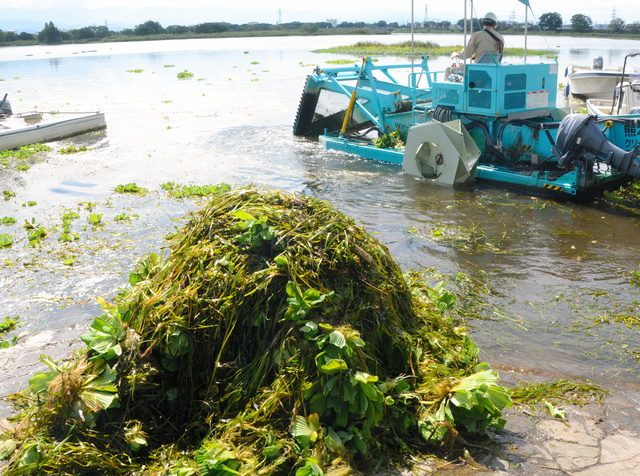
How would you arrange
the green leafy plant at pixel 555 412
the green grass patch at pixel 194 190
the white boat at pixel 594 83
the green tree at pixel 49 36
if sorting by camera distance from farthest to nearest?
the green tree at pixel 49 36, the white boat at pixel 594 83, the green grass patch at pixel 194 190, the green leafy plant at pixel 555 412

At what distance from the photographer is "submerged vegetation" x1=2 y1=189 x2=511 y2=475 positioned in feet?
10.6

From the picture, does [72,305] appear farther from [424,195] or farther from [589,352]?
[424,195]

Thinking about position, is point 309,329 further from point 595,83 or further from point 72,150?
point 595,83

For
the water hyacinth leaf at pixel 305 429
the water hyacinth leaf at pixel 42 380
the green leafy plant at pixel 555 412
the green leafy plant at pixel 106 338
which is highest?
the green leafy plant at pixel 106 338

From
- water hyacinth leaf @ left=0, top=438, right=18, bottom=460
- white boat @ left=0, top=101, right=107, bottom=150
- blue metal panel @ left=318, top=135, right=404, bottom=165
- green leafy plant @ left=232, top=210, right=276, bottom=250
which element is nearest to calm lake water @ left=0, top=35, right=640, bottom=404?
blue metal panel @ left=318, top=135, right=404, bottom=165

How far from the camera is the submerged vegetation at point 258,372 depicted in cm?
325

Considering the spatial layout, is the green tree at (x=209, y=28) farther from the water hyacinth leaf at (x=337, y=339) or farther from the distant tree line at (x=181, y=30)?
the water hyacinth leaf at (x=337, y=339)

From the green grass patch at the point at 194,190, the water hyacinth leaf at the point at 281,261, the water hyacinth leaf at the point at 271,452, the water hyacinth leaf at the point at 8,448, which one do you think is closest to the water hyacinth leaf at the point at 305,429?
the water hyacinth leaf at the point at 271,452

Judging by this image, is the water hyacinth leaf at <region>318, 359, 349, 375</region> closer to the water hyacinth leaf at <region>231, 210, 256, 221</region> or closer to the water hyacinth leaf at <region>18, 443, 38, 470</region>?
the water hyacinth leaf at <region>231, 210, 256, 221</region>

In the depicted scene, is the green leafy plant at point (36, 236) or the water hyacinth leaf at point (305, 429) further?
the green leafy plant at point (36, 236)

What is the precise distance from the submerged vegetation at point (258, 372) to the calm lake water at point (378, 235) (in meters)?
1.55

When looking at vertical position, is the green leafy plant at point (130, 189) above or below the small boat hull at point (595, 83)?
below

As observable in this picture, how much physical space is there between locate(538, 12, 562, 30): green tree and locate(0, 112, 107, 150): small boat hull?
8390 cm

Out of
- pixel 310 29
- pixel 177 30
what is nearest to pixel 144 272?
pixel 177 30
